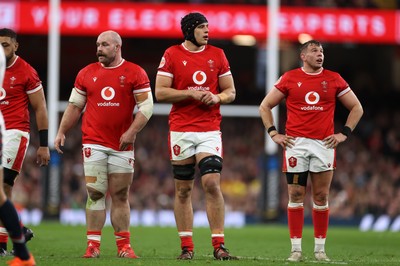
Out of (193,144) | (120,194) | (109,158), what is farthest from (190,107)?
(120,194)

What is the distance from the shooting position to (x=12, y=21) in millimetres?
23719

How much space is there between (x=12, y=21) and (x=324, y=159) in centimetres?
1443

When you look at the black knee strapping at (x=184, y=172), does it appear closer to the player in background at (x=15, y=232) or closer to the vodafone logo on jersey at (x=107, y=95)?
the vodafone logo on jersey at (x=107, y=95)

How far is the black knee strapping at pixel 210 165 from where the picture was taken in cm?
1048

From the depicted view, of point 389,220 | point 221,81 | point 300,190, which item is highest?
point 221,81

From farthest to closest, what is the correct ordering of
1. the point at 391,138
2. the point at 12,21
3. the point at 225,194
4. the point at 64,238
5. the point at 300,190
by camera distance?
1. the point at 391,138
2. the point at 225,194
3. the point at 12,21
4. the point at 64,238
5. the point at 300,190

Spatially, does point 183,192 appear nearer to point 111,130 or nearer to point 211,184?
point 211,184

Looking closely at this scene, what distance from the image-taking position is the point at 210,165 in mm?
10500

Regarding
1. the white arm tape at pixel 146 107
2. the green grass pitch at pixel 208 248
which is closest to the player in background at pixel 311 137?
the green grass pitch at pixel 208 248

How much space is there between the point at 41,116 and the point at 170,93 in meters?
1.54

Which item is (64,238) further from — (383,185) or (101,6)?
(383,185)

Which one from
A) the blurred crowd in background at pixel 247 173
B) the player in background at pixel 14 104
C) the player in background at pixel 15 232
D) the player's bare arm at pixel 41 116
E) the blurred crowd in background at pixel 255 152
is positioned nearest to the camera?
the player in background at pixel 15 232

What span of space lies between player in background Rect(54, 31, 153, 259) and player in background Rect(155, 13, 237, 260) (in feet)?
1.01

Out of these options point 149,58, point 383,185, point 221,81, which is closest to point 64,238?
point 221,81
